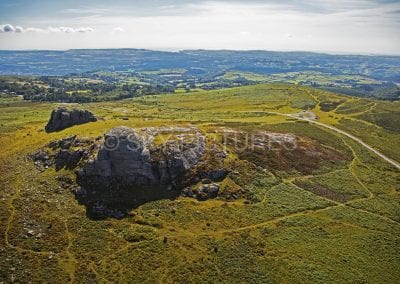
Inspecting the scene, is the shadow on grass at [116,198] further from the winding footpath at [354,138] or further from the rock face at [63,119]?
the winding footpath at [354,138]

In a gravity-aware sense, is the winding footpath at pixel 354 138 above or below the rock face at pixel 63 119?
below

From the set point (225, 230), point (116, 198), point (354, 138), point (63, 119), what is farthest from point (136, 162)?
point (354, 138)

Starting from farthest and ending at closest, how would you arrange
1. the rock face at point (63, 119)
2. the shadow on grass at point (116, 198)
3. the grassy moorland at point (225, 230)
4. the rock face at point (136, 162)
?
the rock face at point (63, 119) < the rock face at point (136, 162) < the shadow on grass at point (116, 198) < the grassy moorland at point (225, 230)

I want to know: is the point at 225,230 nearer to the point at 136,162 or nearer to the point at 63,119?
the point at 136,162

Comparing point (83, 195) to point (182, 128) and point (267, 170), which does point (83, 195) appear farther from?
point (267, 170)

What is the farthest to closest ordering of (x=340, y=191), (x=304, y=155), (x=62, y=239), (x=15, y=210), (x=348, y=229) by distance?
(x=304, y=155) < (x=340, y=191) < (x=348, y=229) < (x=15, y=210) < (x=62, y=239)

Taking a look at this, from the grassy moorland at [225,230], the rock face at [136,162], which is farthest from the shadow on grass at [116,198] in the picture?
the rock face at [136,162]

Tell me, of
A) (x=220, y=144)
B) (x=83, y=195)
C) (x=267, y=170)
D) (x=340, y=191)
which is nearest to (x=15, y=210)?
(x=83, y=195)
